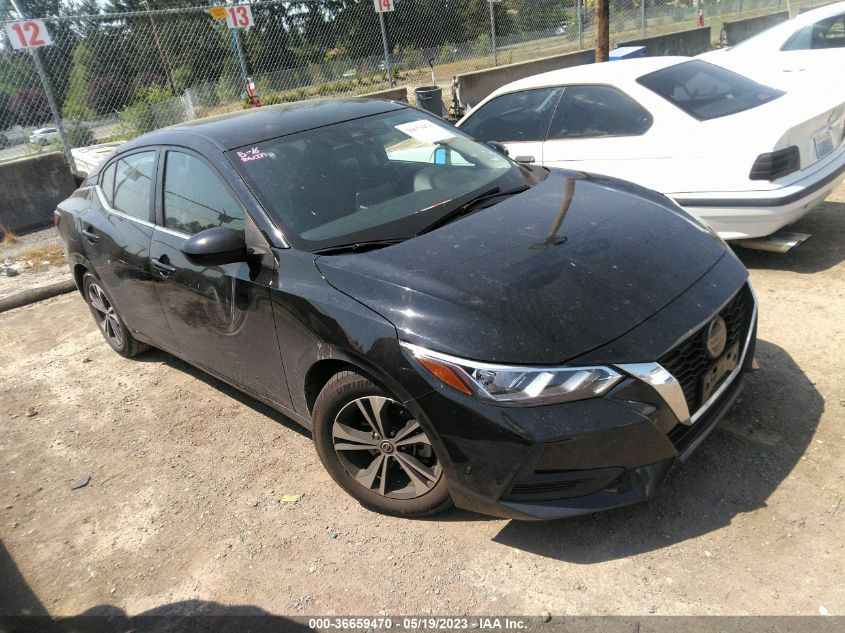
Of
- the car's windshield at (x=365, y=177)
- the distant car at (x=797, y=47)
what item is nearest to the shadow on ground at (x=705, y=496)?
the car's windshield at (x=365, y=177)

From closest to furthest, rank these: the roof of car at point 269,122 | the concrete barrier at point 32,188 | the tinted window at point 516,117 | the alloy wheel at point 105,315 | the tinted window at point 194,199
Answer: the tinted window at point 194,199, the roof of car at point 269,122, the alloy wheel at point 105,315, the tinted window at point 516,117, the concrete barrier at point 32,188

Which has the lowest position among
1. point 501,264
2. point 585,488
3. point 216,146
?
point 585,488

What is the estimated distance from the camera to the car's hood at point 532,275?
2412 millimetres

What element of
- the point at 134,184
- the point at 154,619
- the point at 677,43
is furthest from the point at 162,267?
the point at 677,43

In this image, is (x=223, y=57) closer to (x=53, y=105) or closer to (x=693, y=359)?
(x=53, y=105)

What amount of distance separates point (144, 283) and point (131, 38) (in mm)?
8415

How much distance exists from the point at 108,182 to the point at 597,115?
371 centimetres

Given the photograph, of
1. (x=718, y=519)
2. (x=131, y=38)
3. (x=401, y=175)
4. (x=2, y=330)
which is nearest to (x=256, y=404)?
(x=401, y=175)

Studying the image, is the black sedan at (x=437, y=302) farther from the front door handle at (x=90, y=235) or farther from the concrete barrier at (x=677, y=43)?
the concrete barrier at (x=677, y=43)

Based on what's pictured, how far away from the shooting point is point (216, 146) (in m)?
3.40

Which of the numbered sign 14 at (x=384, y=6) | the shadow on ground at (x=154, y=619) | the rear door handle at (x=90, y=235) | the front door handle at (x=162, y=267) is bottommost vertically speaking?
the shadow on ground at (x=154, y=619)

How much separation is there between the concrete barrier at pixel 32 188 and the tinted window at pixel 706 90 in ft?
25.2

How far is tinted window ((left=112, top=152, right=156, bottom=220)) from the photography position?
3.94m

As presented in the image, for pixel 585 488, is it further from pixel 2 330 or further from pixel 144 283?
pixel 2 330
